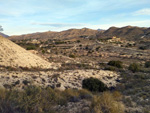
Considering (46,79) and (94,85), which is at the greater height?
(46,79)

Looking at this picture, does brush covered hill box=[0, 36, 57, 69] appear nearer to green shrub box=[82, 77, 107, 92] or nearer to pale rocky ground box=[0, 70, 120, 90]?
pale rocky ground box=[0, 70, 120, 90]

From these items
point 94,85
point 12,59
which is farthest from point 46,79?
point 12,59

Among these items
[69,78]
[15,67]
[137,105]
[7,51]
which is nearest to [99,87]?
[69,78]

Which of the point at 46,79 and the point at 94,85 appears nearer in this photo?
the point at 94,85

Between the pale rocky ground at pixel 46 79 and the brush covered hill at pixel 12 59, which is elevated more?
the brush covered hill at pixel 12 59

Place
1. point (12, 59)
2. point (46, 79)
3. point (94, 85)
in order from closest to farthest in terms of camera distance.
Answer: point (94, 85)
point (46, 79)
point (12, 59)

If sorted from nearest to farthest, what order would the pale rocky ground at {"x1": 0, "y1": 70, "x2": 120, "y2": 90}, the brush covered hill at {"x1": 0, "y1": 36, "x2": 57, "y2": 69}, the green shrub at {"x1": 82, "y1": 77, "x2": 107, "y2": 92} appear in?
1. the pale rocky ground at {"x1": 0, "y1": 70, "x2": 120, "y2": 90}
2. the green shrub at {"x1": 82, "y1": 77, "x2": 107, "y2": 92}
3. the brush covered hill at {"x1": 0, "y1": 36, "x2": 57, "y2": 69}

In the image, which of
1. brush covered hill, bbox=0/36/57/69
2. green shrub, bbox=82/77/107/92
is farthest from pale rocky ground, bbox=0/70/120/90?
brush covered hill, bbox=0/36/57/69

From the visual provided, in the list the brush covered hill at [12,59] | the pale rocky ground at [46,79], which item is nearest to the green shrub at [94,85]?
the pale rocky ground at [46,79]

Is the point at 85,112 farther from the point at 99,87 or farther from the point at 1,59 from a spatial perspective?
the point at 1,59

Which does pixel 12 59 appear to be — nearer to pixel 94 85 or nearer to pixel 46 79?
pixel 46 79

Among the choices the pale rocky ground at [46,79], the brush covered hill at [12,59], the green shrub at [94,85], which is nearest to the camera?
the pale rocky ground at [46,79]

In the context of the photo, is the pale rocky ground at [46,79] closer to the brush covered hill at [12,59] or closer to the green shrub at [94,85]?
the green shrub at [94,85]

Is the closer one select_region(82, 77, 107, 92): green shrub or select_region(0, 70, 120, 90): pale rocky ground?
select_region(0, 70, 120, 90): pale rocky ground
